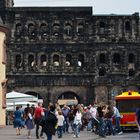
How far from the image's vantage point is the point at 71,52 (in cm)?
6969

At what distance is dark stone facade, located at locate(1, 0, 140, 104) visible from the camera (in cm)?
6856

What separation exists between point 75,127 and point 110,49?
123 feet

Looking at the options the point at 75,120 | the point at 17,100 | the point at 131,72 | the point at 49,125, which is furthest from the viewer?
the point at 131,72

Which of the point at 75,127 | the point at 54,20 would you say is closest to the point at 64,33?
the point at 54,20

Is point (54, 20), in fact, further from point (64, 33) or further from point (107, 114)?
point (107, 114)

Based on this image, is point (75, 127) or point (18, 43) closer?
point (75, 127)

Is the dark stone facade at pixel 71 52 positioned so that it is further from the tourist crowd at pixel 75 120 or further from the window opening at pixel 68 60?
the tourist crowd at pixel 75 120

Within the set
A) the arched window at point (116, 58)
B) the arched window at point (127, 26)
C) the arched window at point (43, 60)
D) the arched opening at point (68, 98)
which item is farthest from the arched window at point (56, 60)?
the arched window at point (127, 26)

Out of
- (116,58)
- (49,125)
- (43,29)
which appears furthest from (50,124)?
(43,29)

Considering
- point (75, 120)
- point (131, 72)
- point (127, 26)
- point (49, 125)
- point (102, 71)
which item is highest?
point (127, 26)

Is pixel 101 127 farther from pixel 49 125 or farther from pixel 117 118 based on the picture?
pixel 49 125

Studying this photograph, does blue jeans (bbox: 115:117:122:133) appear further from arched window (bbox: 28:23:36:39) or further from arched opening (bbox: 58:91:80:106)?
arched window (bbox: 28:23:36:39)

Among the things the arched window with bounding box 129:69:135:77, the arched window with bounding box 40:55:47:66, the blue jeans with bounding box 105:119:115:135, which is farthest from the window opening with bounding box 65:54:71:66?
the blue jeans with bounding box 105:119:115:135

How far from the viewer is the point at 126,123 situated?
37125 millimetres
